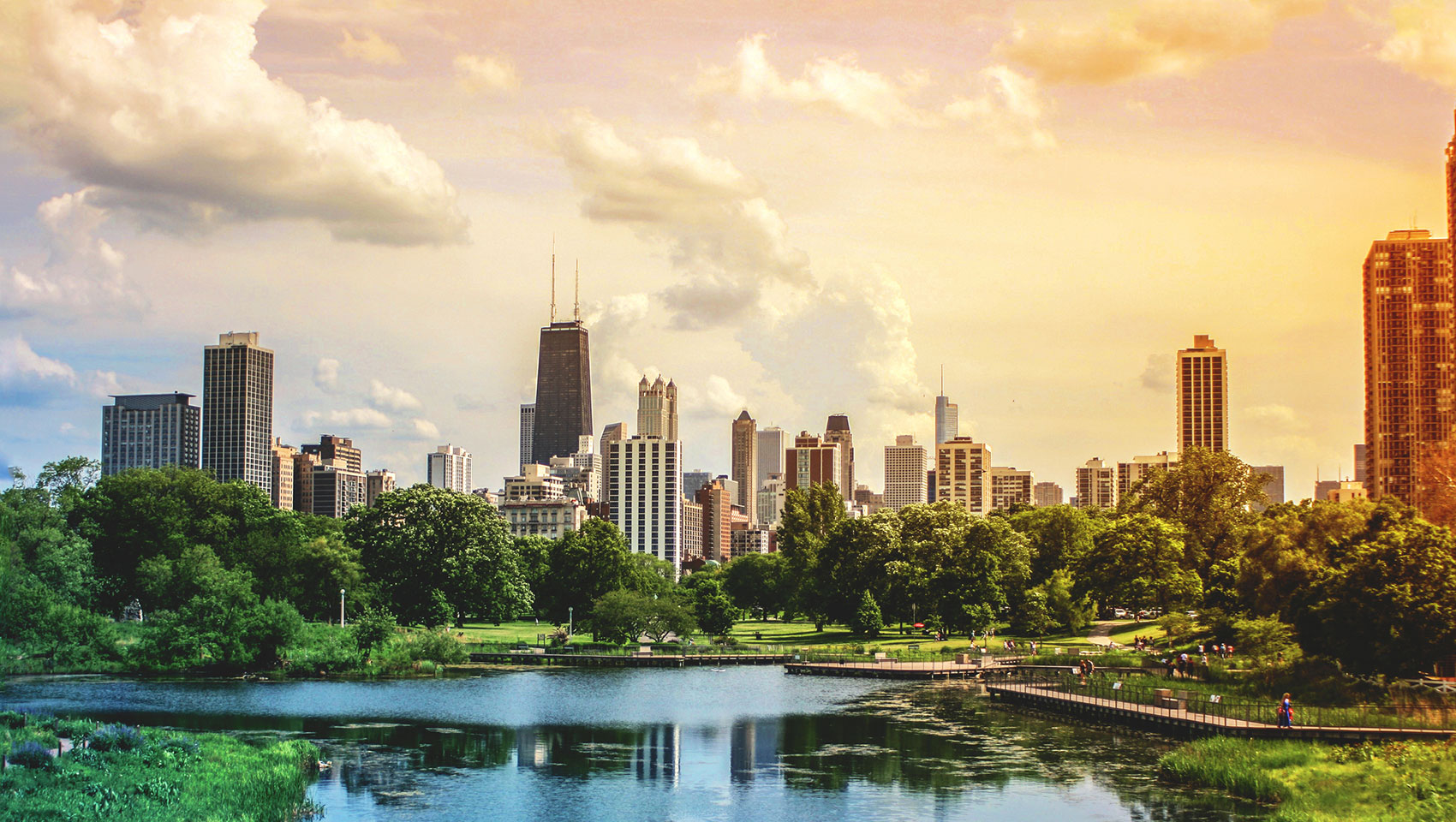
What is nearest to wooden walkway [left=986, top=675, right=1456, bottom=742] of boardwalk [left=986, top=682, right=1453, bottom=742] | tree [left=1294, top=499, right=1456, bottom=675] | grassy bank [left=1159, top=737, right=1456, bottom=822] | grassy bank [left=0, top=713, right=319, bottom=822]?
boardwalk [left=986, top=682, right=1453, bottom=742]

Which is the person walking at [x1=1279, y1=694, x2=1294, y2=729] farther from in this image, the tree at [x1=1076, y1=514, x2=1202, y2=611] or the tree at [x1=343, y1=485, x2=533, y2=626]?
the tree at [x1=343, y1=485, x2=533, y2=626]

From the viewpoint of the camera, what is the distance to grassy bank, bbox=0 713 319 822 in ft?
115

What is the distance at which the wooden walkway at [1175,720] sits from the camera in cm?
5041

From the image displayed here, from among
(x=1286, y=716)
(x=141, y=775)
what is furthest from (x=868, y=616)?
(x=141, y=775)

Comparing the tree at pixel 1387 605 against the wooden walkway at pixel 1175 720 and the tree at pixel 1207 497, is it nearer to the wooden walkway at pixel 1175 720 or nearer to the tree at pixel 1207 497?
the wooden walkway at pixel 1175 720

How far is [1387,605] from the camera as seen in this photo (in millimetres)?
55781

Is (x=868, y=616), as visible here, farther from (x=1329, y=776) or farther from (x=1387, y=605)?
(x=1329, y=776)

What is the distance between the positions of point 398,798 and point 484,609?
2582 inches

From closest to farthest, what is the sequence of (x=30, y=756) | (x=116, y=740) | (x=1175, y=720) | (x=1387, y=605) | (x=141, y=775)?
(x=30, y=756) → (x=141, y=775) → (x=116, y=740) → (x=1387, y=605) → (x=1175, y=720)

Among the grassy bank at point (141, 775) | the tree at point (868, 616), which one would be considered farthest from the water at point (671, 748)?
the tree at point (868, 616)

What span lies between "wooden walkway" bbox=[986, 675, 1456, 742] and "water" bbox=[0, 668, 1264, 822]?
1855mm

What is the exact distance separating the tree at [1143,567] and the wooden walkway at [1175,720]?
2446cm

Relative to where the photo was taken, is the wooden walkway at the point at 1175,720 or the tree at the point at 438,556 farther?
the tree at the point at 438,556

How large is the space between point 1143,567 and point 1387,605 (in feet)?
122
